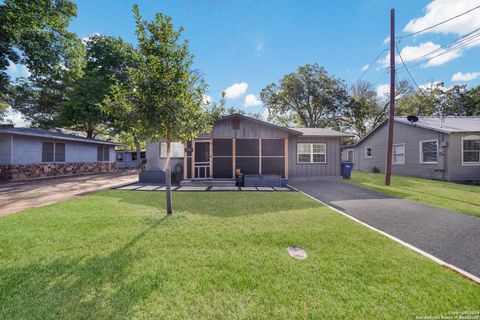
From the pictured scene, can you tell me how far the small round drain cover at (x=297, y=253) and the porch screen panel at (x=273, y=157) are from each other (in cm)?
799

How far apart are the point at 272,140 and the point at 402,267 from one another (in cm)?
899

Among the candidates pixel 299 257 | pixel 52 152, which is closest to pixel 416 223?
pixel 299 257

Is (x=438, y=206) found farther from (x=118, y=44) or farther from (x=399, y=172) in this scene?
(x=118, y=44)

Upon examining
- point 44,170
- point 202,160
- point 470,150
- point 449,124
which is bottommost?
point 44,170

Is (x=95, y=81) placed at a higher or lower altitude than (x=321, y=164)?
higher

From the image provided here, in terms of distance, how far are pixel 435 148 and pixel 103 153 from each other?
27.5m

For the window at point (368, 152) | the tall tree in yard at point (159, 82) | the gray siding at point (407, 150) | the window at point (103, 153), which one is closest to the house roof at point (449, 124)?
the gray siding at point (407, 150)

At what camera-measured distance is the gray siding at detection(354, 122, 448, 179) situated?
42.5 ft

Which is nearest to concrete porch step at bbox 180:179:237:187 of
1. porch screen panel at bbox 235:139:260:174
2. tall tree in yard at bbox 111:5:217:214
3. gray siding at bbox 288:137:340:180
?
porch screen panel at bbox 235:139:260:174

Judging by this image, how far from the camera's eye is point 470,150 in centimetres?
1224

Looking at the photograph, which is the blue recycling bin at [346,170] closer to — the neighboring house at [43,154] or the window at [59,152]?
the neighboring house at [43,154]

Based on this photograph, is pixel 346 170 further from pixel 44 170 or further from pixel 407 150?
pixel 44 170

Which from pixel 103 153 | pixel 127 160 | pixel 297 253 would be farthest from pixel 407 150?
pixel 127 160

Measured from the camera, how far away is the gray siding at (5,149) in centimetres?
1187
